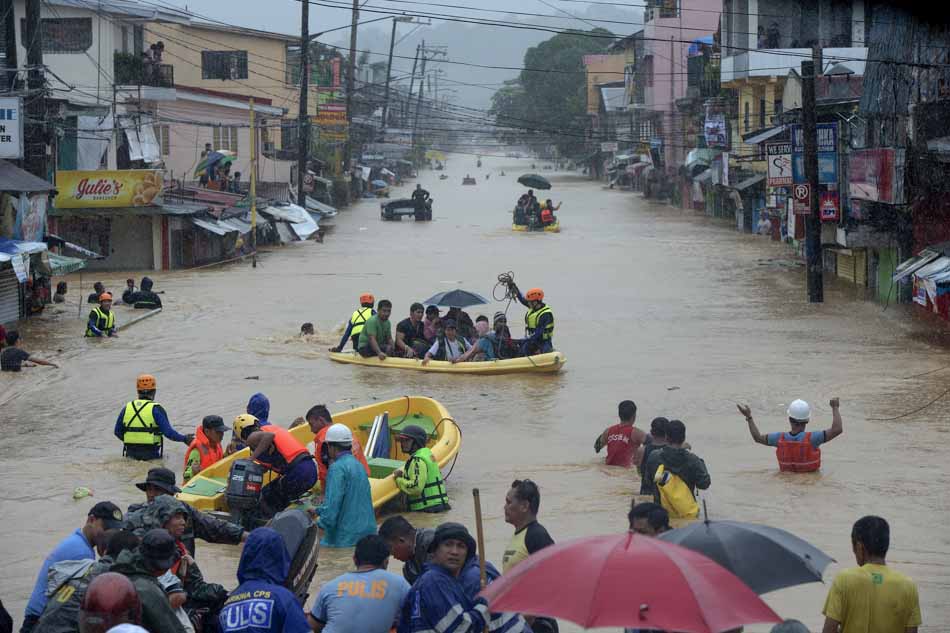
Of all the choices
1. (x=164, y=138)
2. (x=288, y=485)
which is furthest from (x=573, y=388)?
(x=164, y=138)

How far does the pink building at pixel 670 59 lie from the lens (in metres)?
72.3

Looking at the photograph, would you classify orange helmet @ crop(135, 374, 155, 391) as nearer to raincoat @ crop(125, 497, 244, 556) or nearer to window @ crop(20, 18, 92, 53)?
raincoat @ crop(125, 497, 244, 556)

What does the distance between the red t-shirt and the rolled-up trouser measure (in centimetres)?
410

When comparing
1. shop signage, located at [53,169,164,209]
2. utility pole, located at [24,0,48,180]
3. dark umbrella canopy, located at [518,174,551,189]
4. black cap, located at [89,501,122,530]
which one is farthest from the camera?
dark umbrella canopy, located at [518,174,551,189]

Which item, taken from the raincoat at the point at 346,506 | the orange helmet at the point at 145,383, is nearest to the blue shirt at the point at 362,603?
the raincoat at the point at 346,506

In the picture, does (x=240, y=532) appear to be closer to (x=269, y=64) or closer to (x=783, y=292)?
(x=783, y=292)

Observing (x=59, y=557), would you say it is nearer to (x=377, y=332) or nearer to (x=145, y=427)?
(x=145, y=427)

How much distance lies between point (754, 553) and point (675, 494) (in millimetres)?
4836

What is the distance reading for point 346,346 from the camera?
24.7 metres

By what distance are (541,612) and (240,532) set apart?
3.51 metres

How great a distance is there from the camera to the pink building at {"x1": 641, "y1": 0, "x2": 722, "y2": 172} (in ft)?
237

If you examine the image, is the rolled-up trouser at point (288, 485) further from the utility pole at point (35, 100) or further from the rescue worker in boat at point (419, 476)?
the utility pole at point (35, 100)

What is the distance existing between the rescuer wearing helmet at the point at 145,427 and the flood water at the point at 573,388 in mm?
334

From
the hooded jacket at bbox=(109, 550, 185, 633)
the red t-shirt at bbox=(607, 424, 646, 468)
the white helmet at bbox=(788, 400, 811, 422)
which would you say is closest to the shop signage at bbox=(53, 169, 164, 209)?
the red t-shirt at bbox=(607, 424, 646, 468)
